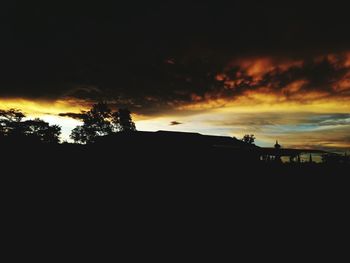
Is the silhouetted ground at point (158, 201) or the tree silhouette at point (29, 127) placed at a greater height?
the tree silhouette at point (29, 127)

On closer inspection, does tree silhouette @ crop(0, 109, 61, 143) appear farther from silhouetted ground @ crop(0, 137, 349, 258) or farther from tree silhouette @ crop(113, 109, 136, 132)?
silhouetted ground @ crop(0, 137, 349, 258)

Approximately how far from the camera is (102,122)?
42094mm

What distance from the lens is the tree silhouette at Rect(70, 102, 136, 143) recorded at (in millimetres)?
41688

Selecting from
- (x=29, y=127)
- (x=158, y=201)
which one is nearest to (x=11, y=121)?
(x=29, y=127)

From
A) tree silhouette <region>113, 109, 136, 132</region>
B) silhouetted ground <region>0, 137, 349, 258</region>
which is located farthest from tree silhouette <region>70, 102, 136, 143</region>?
silhouetted ground <region>0, 137, 349, 258</region>

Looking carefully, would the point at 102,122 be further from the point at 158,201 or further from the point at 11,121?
the point at 158,201

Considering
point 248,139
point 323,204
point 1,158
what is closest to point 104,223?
point 1,158

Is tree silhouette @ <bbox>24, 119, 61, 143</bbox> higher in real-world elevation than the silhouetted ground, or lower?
higher

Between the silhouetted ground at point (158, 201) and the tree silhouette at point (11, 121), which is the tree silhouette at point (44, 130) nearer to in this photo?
the tree silhouette at point (11, 121)

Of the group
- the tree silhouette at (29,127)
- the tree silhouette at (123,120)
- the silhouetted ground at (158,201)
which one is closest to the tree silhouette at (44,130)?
the tree silhouette at (29,127)

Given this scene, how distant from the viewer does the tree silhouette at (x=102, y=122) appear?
41.7m

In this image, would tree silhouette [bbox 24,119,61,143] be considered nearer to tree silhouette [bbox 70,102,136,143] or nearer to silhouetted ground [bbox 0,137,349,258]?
tree silhouette [bbox 70,102,136,143]

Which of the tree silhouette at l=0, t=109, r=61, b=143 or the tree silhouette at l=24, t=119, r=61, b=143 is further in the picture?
the tree silhouette at l=24, t=119, r=61, b=143

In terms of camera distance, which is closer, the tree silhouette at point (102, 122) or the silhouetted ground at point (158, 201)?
the silhouetted ground at point (158, 201)
